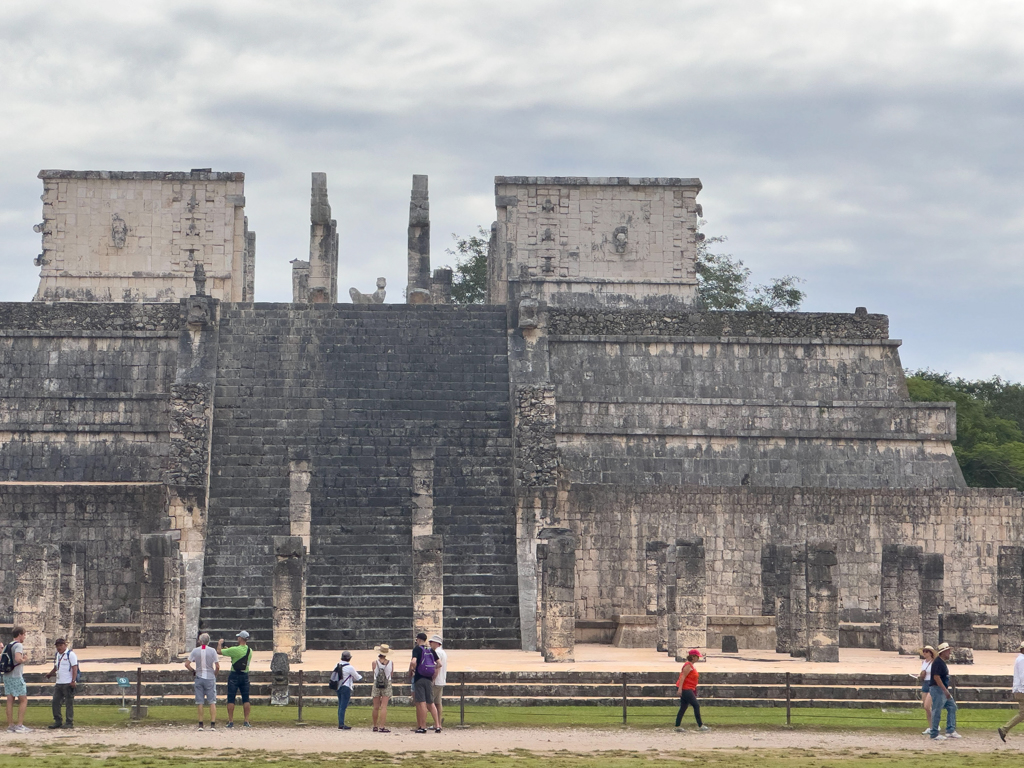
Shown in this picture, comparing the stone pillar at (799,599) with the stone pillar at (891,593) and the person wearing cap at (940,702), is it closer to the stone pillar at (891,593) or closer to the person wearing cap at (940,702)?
the stone pillar at (891,593)

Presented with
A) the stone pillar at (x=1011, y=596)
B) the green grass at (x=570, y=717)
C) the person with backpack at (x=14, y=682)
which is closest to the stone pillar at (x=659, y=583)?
the green grass at (x=570, y=717)

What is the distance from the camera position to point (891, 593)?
23.7 meters

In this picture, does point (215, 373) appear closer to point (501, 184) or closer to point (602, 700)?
point (501, 184)

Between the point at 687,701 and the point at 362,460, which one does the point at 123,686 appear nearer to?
the point at 687,701

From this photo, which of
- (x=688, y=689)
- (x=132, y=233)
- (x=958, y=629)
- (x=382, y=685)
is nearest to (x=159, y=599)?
(x=382, y=685)

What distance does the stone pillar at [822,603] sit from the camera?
2188cm

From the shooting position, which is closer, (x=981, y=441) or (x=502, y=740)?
(x=502, y=740)

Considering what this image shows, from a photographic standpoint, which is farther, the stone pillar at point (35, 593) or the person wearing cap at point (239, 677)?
the stone pillar at point (35, 593)

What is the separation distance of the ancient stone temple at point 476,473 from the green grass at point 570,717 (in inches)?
129

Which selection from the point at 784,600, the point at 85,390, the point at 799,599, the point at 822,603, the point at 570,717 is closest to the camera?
the point at 570,717

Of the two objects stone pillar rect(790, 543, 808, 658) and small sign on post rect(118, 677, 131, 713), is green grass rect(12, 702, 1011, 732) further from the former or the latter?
stone pillar rect(790, 543, 808, 658)

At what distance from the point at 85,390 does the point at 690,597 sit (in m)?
11.3

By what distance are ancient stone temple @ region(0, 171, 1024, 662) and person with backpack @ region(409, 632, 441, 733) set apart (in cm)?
492

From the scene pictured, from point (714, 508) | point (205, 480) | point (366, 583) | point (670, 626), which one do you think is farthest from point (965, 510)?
point (205, 480)
